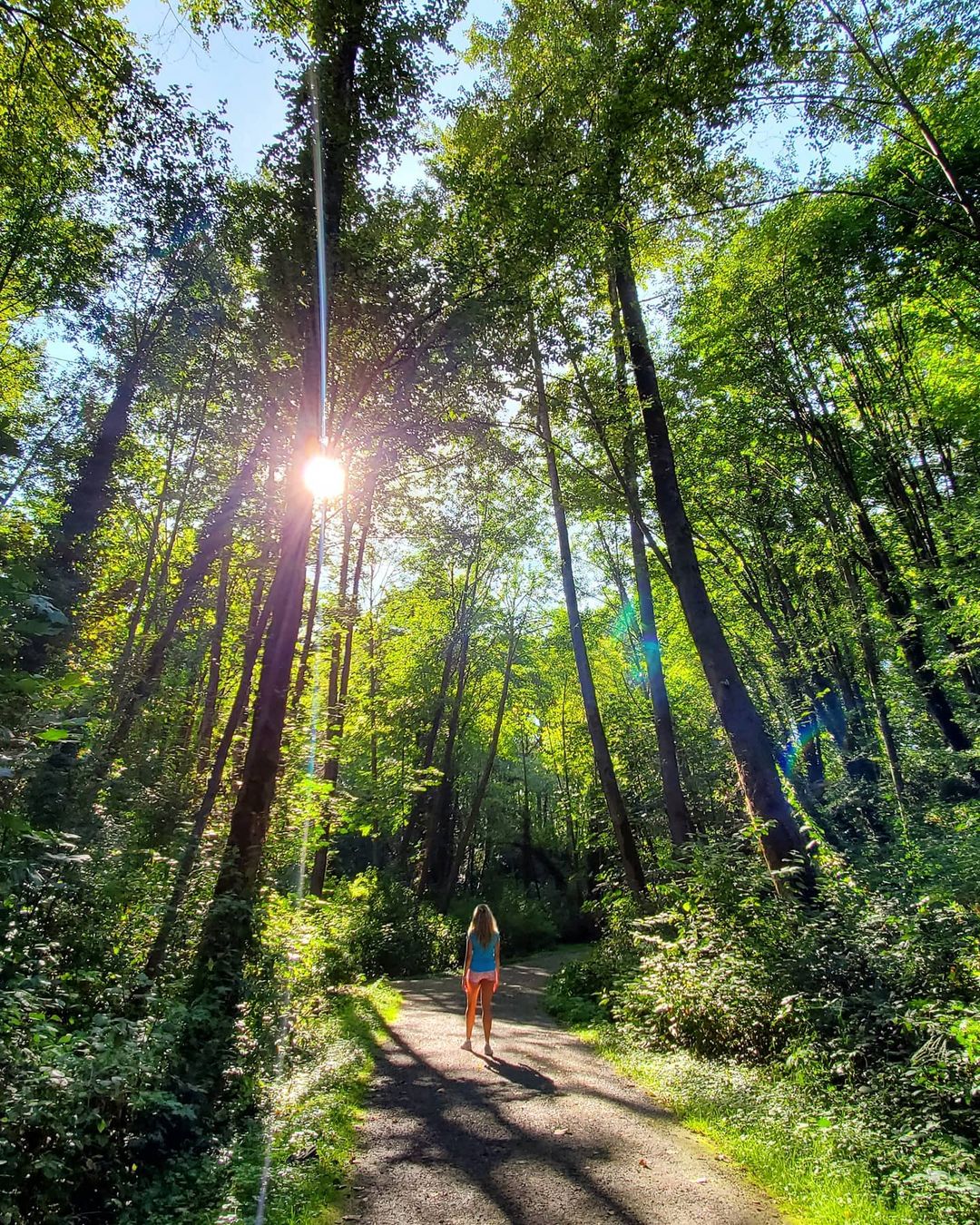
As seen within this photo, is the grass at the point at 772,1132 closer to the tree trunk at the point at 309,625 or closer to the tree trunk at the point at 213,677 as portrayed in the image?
the tree trunk at the point at 309,625

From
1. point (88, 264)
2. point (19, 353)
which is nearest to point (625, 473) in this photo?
point (88, 264)

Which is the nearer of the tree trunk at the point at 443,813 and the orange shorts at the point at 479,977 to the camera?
the orange shorts at the point at 479,977

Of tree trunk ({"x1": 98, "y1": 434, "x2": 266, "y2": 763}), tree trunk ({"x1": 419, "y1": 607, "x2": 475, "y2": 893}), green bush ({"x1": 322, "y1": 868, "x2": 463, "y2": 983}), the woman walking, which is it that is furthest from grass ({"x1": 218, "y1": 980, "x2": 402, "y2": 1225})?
tree trunk ({"x1": 419, "y1": 607, "x2": 475, "y2": 893})

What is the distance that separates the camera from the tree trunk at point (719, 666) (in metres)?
6.70

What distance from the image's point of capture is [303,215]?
7988mm

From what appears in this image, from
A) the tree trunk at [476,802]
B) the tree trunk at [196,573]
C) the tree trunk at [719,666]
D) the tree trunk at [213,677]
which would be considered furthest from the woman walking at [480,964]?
the tree trunk at [476,802]

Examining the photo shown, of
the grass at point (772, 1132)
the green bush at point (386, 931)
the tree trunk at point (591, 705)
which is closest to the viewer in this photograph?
the grass at point (772, 1132)

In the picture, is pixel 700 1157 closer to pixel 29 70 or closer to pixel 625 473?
pixel 625 473

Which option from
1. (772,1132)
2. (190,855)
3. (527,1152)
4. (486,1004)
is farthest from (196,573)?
(772,1132)

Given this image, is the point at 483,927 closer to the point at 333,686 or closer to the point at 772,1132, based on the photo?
the point at 772,1132

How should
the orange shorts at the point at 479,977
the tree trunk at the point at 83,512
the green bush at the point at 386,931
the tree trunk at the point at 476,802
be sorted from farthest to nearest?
the tree trunk at the point at 476,802 < the green bush at the point at 386,931 < the tree trunk at the point at 83,512 < the orange shorts at the point at 479,977

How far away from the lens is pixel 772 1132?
4.09 metres

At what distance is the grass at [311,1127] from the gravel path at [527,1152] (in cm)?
17

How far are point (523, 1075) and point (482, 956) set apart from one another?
149 cm
